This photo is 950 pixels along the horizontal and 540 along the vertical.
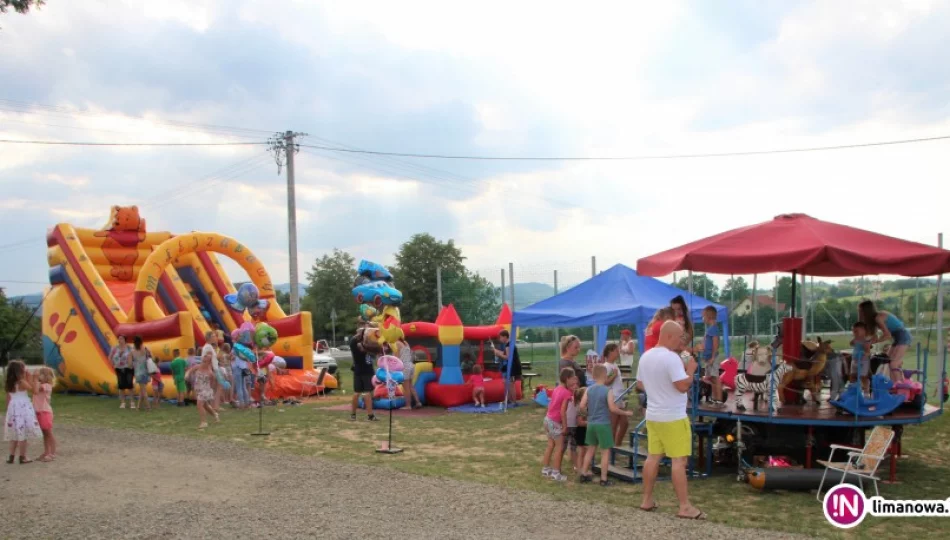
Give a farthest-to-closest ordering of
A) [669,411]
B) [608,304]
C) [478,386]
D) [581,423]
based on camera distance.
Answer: [478,386], [608,304], [581,423], [669,411]

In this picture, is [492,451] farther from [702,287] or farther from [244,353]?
[702,287]

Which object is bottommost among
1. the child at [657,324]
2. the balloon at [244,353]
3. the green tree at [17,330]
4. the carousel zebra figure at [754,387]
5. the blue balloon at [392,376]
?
the green tree at [17,330]

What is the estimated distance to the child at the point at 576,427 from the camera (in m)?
8.23

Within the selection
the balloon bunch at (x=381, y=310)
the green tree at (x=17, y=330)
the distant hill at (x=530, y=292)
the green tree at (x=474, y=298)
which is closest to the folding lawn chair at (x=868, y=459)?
the balloon bunch at (x=381, y=310)

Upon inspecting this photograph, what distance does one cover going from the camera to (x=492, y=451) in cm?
1017

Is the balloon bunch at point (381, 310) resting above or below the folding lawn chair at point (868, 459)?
above

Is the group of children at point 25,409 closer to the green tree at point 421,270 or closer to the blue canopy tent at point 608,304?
the blue canopy tent at point 608,304

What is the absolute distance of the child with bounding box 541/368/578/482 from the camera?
820cm

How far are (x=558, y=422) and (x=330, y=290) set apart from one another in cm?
3607

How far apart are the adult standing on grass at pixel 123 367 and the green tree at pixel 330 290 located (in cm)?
2554

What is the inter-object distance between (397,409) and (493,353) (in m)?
2.14

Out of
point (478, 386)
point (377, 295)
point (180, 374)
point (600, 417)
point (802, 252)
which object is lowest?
point (478, 386)

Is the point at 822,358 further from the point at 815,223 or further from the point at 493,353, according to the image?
the point at 493,353

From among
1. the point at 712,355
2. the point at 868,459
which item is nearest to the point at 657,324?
the point at 712,355
